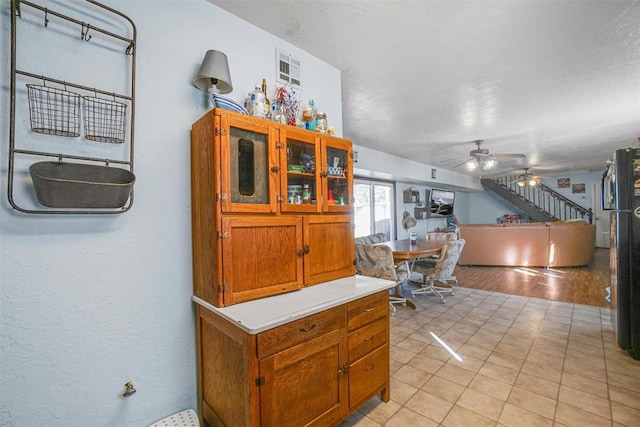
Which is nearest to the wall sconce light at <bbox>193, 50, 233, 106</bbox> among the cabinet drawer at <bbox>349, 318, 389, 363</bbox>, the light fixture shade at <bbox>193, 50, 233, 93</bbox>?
the light fixture shade at <bbox>193, 50, 233, 93</bbox>

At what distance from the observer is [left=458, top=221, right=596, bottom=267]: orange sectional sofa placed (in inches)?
235

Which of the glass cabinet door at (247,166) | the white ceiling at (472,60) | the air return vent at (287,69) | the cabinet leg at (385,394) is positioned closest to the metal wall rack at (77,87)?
the glass cabinet door at (247,166)

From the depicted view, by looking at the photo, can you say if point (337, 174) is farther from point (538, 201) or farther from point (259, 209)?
point (538, 201)

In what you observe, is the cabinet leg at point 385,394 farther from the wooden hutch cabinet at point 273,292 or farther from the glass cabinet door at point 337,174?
the glass cabinet door at point 337,174

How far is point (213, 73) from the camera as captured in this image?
4.95ft

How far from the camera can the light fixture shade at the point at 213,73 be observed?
151 centimetres

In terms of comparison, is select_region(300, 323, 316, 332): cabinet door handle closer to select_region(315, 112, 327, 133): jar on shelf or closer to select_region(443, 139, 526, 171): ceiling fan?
select_region(315, 112, 327, 133): jar on shelf

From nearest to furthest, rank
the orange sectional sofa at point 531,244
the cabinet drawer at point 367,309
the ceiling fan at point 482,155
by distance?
the cabinet drawer at point 367,309 → the ceiling fan at point 482,155 → the orange sectional sofa at point 531,244

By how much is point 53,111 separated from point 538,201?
1210 cm

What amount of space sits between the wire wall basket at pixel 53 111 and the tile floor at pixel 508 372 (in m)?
2.19

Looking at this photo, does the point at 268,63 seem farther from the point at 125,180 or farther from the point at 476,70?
the point at 476,70

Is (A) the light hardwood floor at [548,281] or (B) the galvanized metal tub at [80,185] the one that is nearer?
(B) the galvanized metal tub at [80,185]

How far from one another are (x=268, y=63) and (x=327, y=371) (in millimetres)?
1982

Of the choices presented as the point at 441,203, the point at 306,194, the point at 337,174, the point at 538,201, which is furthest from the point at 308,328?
the point at 538,201
